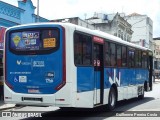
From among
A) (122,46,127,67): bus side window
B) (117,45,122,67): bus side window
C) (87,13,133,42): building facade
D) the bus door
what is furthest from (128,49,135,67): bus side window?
(87,13,133,42): building facade

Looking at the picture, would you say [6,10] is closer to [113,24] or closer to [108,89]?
[108,89]

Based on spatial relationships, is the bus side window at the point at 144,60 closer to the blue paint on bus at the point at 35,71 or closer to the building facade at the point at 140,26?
the blue paint on bus at the point at 35,71

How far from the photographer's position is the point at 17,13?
1002 inches

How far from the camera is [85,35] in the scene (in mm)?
13289

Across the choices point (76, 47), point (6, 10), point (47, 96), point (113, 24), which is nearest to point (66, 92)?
point (47, 96)

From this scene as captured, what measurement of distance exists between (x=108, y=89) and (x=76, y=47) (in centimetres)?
358

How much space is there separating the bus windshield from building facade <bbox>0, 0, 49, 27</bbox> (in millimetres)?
10429

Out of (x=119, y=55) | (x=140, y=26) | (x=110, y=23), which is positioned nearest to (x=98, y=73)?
(x=119, y=55)

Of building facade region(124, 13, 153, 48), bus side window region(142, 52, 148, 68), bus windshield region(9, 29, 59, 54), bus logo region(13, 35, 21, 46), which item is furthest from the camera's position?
building facade region(124, 13, 153, 48)

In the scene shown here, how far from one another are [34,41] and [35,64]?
0.75 meters

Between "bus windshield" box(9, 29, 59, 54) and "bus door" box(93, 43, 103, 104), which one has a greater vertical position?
"bus windshield" box(9, 29, 59, 54)

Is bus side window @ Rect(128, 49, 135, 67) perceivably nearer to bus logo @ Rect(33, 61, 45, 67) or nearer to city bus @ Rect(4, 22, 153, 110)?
city bus @ Rect(4, 22, 153, 110)

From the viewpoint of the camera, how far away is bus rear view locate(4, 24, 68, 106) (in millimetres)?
12203

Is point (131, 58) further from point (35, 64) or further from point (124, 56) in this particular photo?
point (35, 64)
